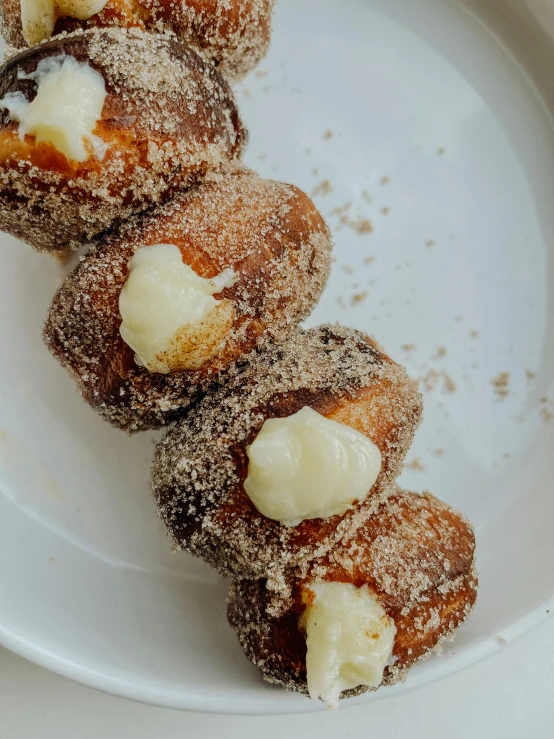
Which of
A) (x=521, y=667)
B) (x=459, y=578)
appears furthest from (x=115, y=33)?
(x=521, y=667)

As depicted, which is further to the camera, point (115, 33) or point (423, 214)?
point (423, 214)

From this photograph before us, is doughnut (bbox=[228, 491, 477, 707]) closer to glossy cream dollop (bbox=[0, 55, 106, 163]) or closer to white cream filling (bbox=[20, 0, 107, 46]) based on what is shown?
glossy cream dollop (bbox=[0, 55, 106, 163])

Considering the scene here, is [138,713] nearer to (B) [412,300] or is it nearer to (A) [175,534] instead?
(A) [175,534]

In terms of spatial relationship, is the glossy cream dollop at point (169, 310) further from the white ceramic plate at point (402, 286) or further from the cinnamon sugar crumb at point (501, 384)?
the cinnamon sugar crumb at point (501, 384)

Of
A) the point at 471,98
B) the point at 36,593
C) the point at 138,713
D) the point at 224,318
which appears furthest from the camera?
the point at 471,98

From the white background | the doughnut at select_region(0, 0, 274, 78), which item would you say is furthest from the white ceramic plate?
the doughnut at select_region(0, 0, 274, 78)

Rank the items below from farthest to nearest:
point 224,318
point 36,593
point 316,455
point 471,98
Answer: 1. point 471,98
2. point 36,593
3. point 224,318
4. point 316,455

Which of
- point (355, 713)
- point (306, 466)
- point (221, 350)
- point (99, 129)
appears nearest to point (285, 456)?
point (306, 466)
